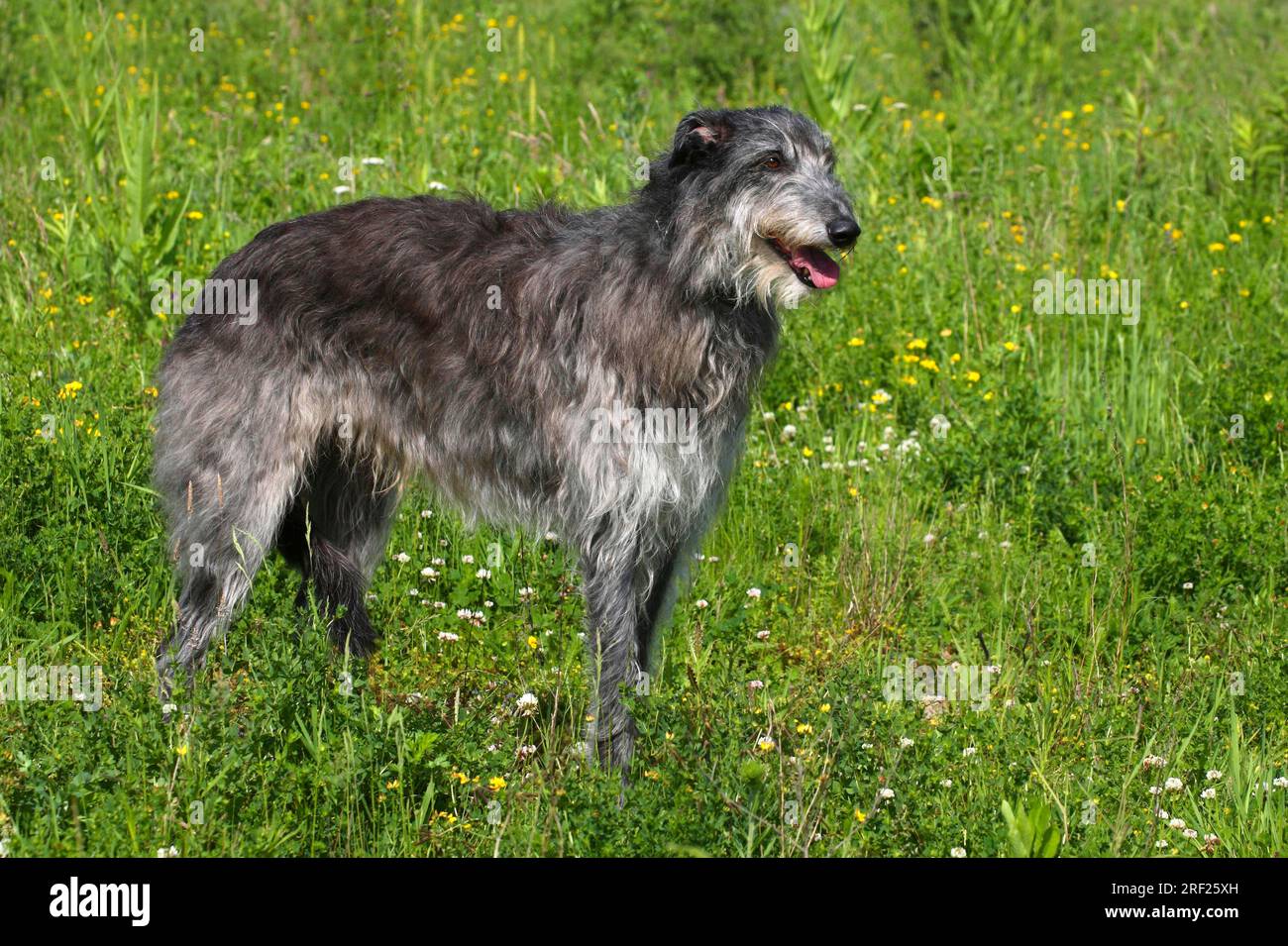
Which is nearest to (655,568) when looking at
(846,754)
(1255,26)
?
(846,754)

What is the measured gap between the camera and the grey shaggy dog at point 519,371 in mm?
4621

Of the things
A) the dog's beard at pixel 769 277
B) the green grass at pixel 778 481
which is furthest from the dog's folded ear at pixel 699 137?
the green grass at pixel 778 481

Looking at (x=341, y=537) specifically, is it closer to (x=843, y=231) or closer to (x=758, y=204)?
(x=758, y=204)

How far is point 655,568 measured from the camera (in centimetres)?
498

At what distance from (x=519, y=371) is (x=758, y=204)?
3.14ft

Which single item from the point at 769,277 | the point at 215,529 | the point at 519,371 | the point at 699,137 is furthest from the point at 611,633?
Result: the point at 699,137

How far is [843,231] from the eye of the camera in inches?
171

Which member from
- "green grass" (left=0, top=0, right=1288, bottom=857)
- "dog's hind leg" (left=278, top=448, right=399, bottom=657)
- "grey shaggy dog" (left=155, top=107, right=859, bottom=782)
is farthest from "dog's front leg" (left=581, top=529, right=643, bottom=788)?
"dog's hind leg" (left=278, top=448, right=399, bottom=657)

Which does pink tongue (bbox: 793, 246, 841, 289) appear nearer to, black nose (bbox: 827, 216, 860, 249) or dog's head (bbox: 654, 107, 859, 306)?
dog's head (bbox: 654, 107, 859, 306)

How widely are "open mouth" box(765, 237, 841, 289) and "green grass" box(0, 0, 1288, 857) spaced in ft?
3.95
